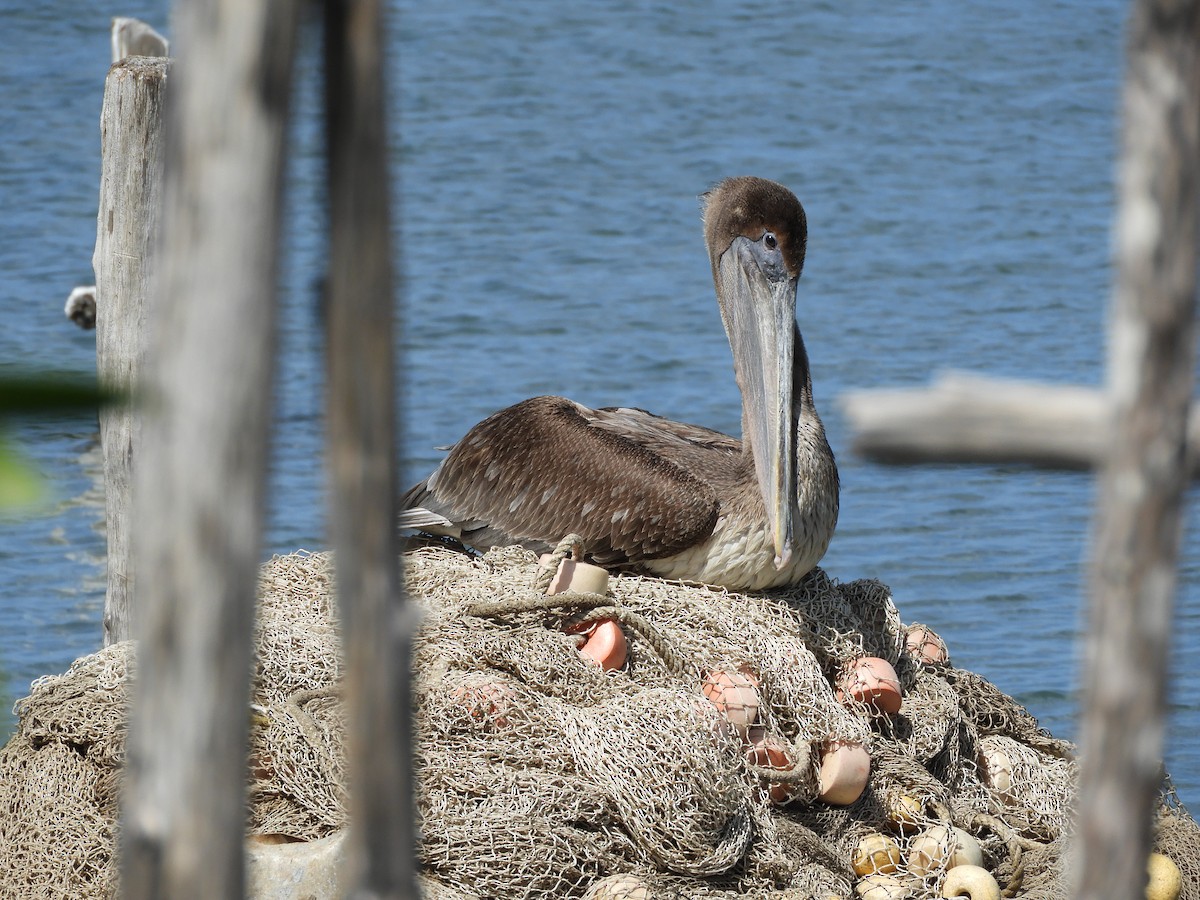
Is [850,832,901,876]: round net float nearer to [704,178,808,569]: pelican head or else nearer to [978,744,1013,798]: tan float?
[978,744,1013,798]: tan float

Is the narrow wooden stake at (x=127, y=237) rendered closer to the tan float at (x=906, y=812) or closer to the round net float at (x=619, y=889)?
the round net float at (x=619, y=889)

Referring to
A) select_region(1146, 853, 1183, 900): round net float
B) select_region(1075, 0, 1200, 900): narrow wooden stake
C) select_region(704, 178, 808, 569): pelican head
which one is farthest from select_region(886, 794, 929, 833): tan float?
select_region(1075, 0, 1200, 900): narrow wooden stake

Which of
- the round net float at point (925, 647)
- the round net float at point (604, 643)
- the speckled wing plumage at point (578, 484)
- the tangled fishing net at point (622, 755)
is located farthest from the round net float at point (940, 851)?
the speckled wing plumage at point (578, 484)

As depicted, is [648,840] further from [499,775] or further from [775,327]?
[775,327]

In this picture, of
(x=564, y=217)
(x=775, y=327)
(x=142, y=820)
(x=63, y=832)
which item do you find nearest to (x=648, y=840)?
(x=63, y=832)

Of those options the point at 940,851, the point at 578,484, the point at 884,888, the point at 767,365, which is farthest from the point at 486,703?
the point at 767,365

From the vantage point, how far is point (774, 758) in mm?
4574

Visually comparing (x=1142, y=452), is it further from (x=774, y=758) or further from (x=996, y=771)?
(x=996, y=771)

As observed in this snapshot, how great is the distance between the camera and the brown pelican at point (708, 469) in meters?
5.27

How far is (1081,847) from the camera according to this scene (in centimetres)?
210

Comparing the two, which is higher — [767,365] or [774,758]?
[767,365]

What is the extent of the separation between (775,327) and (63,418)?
447 cm

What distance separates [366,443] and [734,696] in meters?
2.69

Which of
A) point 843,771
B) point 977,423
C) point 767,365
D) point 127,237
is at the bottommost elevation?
point 843,771
